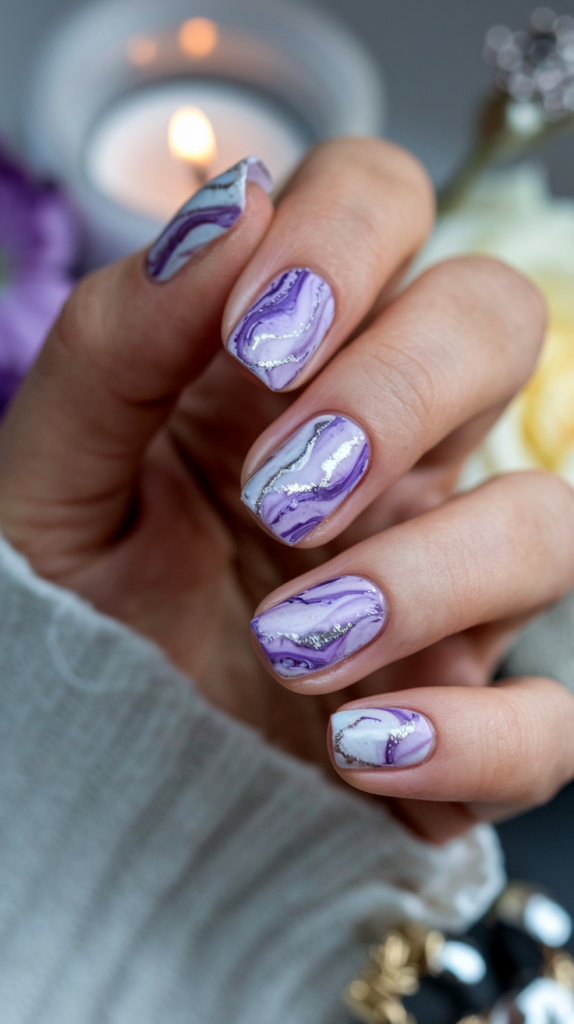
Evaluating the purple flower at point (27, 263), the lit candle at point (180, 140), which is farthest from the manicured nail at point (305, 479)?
the lit candle at point (180, 140)

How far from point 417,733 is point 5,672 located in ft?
0.65

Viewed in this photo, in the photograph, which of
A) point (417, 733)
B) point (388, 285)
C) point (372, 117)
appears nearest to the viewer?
point (417, 733)

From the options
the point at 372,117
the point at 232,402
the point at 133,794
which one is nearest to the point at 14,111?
the point at 372,117

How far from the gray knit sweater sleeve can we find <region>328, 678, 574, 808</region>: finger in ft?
0.26

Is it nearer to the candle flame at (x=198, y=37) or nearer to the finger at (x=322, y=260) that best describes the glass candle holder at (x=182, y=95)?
the candle flame at (x=198, y=37)

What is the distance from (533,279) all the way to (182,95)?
1.09 ft

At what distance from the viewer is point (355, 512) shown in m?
0.30

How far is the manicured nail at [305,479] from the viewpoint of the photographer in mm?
280

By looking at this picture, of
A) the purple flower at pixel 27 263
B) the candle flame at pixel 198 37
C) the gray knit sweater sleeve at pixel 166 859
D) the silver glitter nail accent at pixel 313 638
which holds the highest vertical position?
the candle flame at pixel 198 37

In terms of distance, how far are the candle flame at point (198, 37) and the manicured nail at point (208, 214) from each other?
373 mm

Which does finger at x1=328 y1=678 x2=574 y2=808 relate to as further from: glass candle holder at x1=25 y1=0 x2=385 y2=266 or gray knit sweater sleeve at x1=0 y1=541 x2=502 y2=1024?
glass candle holder at x1=25 y1=0 x2=385 y2=266

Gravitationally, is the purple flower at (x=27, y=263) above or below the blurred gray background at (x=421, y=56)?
below

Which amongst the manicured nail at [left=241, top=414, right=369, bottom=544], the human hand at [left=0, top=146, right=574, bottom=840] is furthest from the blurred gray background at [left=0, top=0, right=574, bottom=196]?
the manicured nail at [left=241, top=414, right=369, bottom=544]

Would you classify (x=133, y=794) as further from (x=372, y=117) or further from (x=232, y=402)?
(x=372, y=117)
